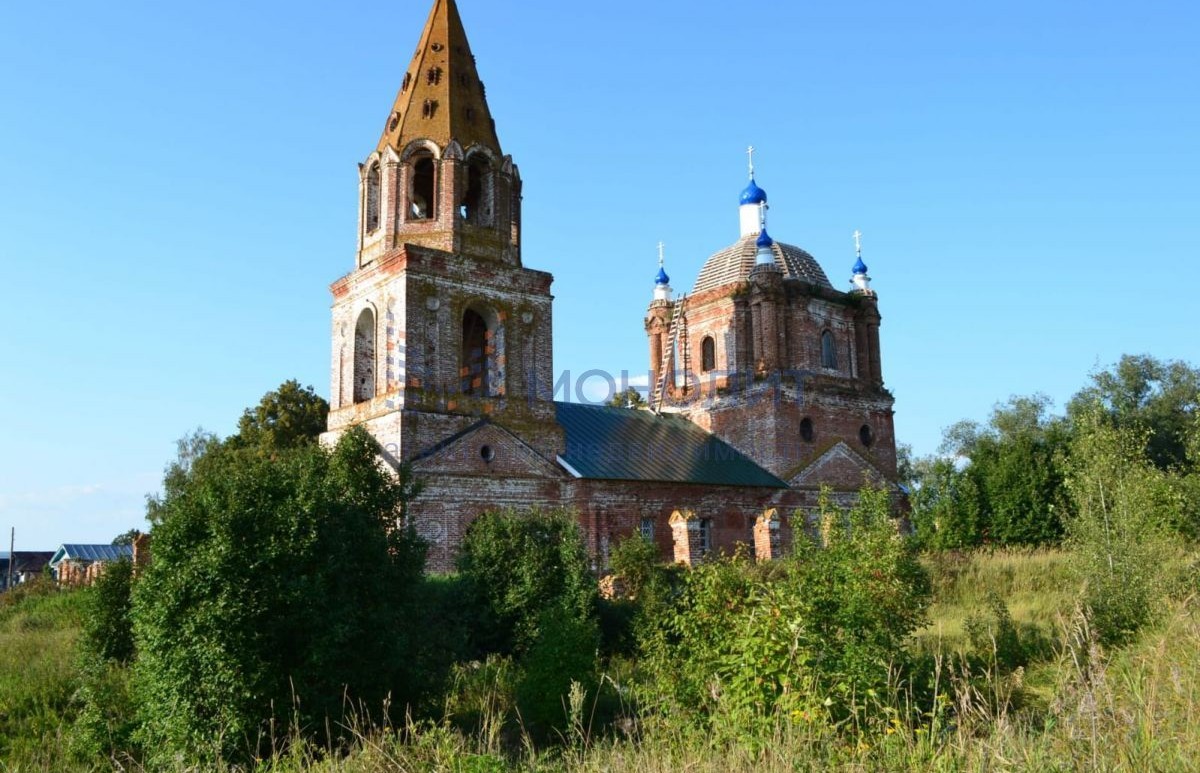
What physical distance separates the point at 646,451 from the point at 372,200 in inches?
368

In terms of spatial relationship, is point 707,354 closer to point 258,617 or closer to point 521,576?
point 521,576

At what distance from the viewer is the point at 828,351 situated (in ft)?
101

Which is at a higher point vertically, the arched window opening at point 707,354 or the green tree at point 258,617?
the arched window opening at point 707,354

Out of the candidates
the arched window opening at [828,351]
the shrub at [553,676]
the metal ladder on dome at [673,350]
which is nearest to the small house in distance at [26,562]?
the metal ladder on dome at [673,350]

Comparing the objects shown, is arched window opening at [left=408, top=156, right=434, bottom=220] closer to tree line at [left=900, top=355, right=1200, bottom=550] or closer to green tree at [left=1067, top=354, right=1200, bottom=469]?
tree line at [left=900, top=355, right=1200, bottom=550]

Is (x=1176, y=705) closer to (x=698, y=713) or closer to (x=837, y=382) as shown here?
(x=698, y=713)

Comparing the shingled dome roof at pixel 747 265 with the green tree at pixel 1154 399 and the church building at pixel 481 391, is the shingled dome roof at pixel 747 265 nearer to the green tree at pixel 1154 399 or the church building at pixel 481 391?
the church building at pixel 481 391

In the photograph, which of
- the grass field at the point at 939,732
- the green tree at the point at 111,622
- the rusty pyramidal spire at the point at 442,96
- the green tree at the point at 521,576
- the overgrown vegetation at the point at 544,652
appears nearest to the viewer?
the grass field at the point at 939,732

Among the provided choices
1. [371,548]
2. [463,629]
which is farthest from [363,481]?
[463,629]

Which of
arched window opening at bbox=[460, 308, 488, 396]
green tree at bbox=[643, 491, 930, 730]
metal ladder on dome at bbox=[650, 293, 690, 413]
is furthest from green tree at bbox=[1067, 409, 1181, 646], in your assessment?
metal ladder on dome at bbox=[650, 293, 690, 413]

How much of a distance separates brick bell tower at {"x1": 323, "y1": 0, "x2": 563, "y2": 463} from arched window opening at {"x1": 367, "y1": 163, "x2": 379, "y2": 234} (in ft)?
0.08

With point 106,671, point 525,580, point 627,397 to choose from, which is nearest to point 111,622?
point 106,671

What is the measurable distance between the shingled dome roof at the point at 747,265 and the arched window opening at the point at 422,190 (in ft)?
35.9

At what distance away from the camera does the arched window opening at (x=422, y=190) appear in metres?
22.2
